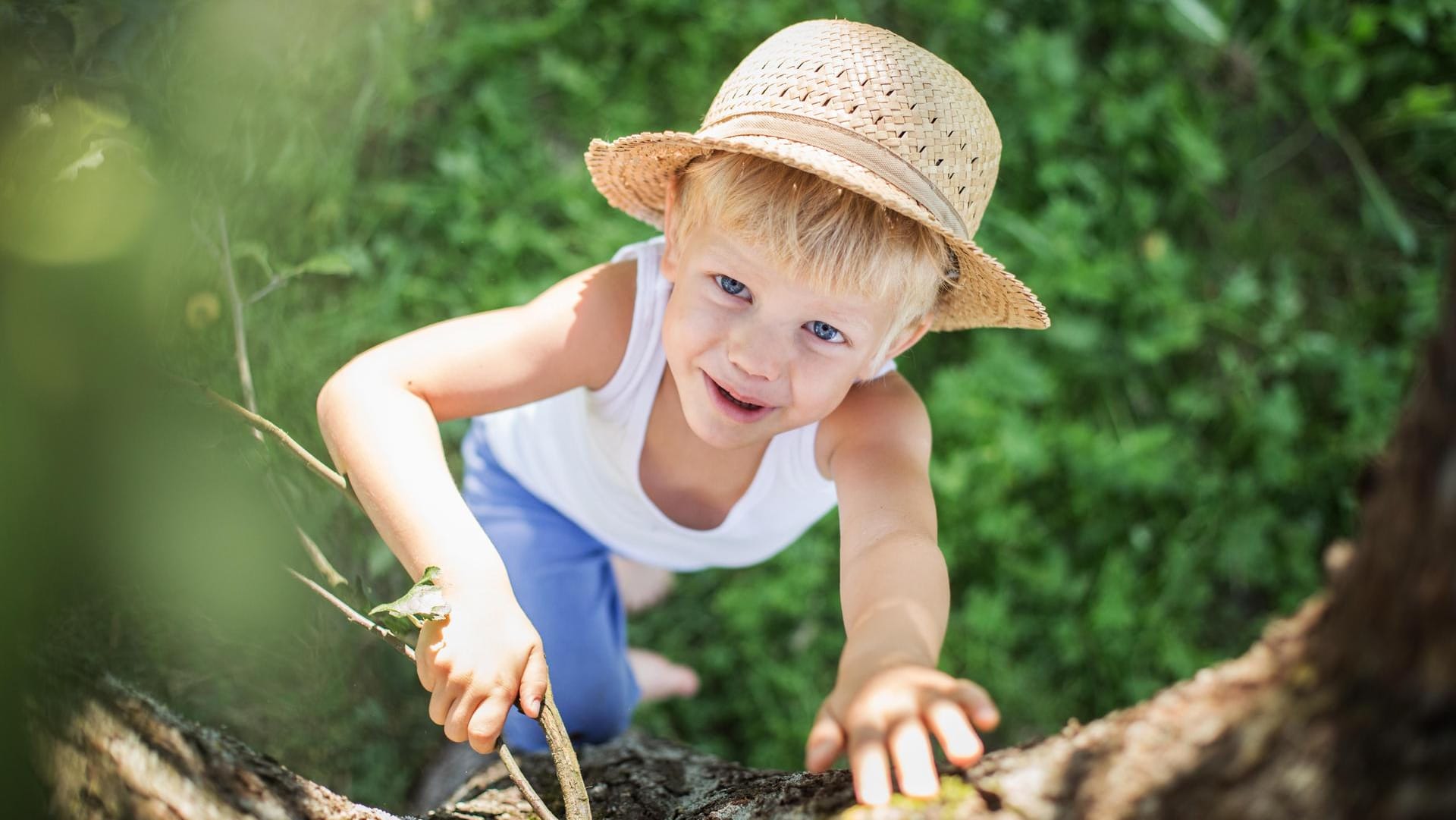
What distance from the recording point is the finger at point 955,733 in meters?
1.18

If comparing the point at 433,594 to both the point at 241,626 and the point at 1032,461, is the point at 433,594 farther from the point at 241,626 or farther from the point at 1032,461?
the point at 1032,461

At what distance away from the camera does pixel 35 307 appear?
145cm

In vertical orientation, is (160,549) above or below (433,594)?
below

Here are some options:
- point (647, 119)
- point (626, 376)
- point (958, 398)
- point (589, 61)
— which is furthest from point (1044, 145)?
point (626, 376)

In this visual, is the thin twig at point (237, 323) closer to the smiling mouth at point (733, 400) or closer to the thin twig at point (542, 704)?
the thin twig at point (542, 704)

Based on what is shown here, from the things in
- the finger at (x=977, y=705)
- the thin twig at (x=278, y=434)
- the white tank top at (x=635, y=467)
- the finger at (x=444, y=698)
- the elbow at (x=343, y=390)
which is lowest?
the white tank top at (x=635, y=467)

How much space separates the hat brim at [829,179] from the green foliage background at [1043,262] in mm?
864

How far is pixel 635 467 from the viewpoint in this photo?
7.57ft

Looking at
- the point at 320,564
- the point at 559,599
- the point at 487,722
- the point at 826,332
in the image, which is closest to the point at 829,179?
the point at 826,332

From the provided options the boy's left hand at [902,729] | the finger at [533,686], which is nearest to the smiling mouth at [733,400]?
the finger at [533,686]

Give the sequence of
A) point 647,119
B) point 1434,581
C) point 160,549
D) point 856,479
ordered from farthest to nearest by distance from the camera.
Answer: point 647,119 → point 856,479 → point 160,549 → point 1434,581

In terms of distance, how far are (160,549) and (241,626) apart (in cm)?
30

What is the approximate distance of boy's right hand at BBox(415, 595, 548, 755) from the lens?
1486mm

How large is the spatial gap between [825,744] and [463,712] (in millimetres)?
569
